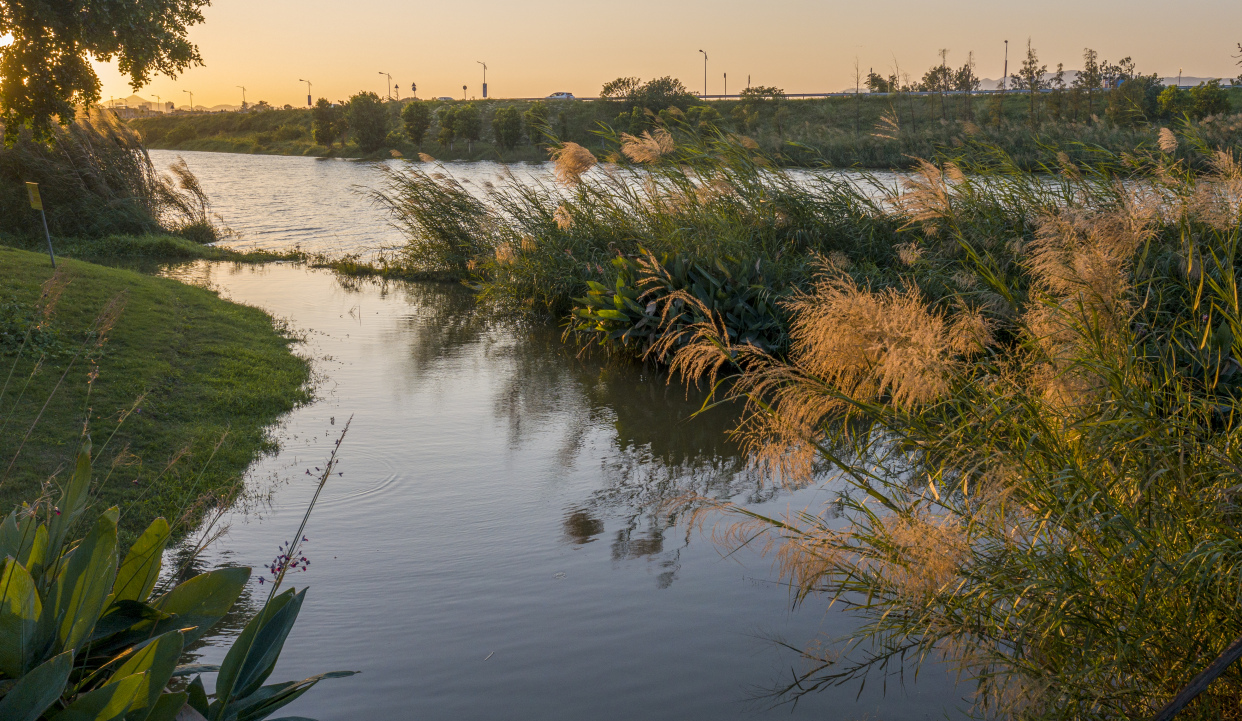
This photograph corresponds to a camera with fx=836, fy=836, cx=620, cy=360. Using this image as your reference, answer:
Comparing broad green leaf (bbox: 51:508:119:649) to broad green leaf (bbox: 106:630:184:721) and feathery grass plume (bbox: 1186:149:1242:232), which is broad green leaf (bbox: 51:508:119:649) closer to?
broad green leaf (bbox: 106:630:184:721)

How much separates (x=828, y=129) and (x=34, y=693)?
83.8 ft

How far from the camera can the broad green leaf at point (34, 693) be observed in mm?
1881

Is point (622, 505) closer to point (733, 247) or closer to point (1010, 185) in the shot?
point (733, 247)

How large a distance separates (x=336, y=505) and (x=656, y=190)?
6032mm

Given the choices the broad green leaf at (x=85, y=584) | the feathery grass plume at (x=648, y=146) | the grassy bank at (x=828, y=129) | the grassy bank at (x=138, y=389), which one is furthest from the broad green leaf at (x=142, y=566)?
the grassy bank at (x=828, y=129)

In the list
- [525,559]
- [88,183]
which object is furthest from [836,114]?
[525,559]

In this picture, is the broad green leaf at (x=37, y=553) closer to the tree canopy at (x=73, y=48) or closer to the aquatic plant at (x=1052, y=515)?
the aquatic plant at (x=1052, y=515)

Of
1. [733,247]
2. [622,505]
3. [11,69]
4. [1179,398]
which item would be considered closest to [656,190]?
[733,247]

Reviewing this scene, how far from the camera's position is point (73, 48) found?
872 cm

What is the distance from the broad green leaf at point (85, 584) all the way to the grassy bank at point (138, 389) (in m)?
0.96

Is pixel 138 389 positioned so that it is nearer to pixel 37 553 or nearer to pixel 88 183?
pixel 37 553

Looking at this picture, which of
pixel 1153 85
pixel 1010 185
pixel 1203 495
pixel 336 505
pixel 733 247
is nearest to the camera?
pixel 1203 495

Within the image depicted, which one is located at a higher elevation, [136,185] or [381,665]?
[136,185]

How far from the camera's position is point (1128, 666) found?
254 centimetres
